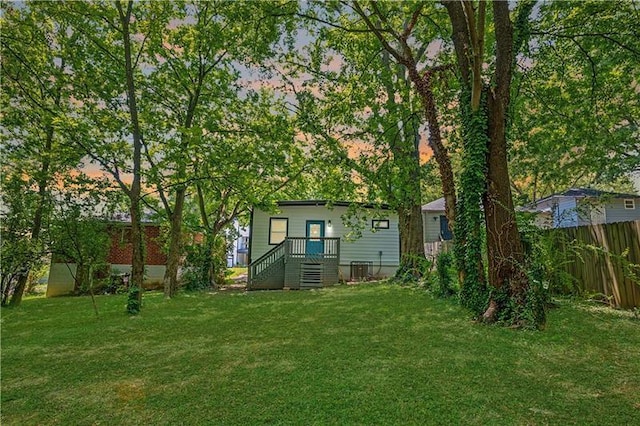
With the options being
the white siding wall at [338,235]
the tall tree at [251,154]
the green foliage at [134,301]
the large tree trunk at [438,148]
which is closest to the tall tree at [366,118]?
the tall tree at [251,154]

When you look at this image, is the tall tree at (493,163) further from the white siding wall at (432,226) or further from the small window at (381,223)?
the white siding wall at (432,226)

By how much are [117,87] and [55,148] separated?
2.49m

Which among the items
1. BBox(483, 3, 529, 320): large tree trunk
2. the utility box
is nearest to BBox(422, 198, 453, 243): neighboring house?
the utility box

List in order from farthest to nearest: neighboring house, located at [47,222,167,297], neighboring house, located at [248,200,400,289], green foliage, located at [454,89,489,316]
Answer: neighboring house, located at [248,200,400,289] < neighboring house, located at [47,222,167,297] < green foliage, located at [454,89,489,316]

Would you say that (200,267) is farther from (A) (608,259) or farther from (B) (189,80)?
(A) (608,259)

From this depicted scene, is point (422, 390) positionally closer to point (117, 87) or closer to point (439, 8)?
point (439, 8)

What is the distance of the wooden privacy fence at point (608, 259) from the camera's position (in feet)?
17.5

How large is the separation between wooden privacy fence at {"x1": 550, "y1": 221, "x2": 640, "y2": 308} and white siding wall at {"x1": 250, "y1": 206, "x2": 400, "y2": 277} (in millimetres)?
9787

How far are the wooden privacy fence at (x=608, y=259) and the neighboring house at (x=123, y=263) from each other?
14.8m

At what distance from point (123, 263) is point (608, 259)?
17.6 m

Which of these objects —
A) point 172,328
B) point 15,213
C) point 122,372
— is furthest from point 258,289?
point 122,372

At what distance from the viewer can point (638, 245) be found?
17.4 feet

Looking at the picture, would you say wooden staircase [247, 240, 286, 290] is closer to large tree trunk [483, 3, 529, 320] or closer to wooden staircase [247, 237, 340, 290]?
wooden staircase [247, 237, 340, 290]

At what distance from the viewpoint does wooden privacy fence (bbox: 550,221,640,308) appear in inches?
210
